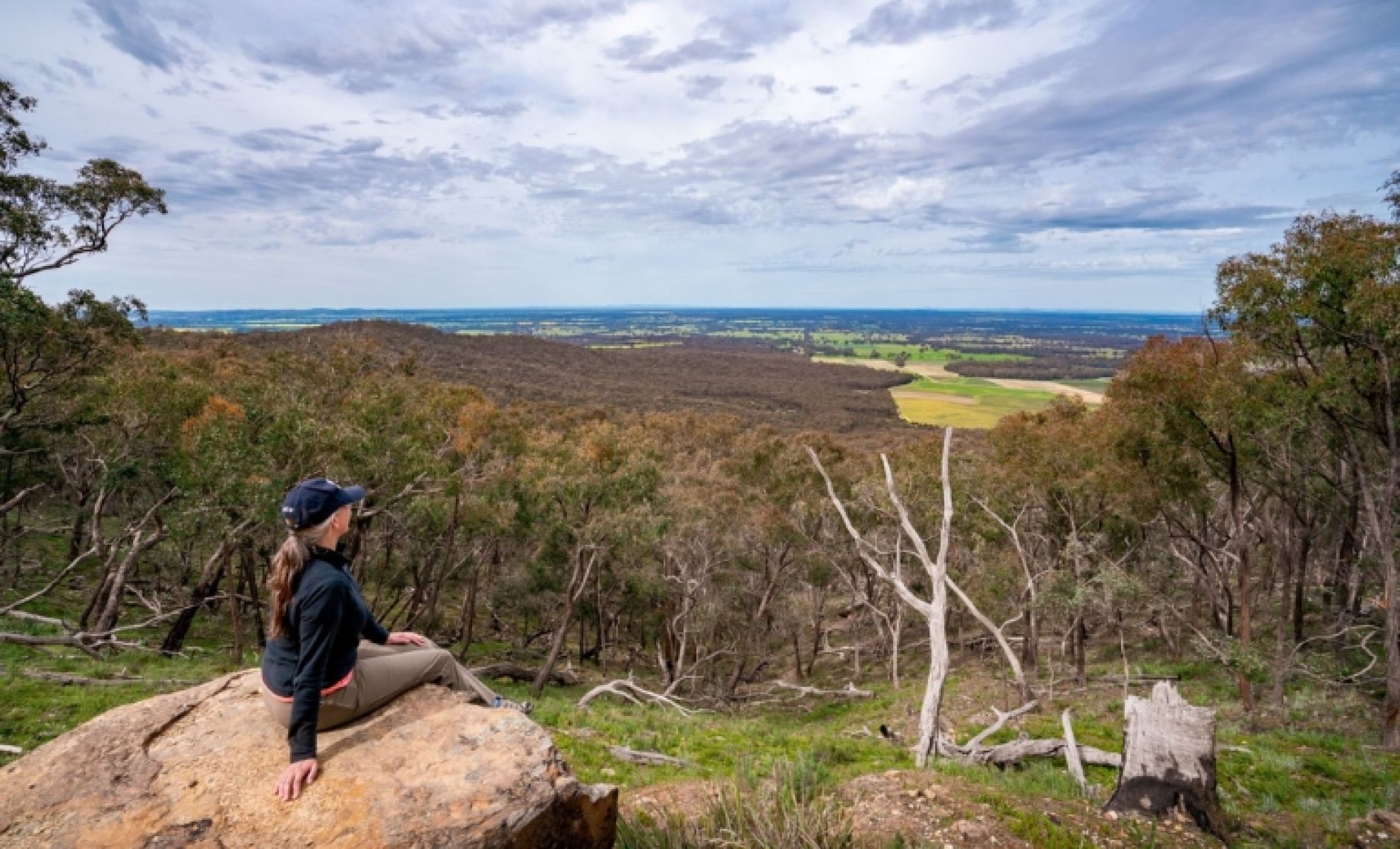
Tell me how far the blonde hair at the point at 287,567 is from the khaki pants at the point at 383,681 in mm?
526

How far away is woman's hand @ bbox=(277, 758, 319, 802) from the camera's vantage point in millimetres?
3787

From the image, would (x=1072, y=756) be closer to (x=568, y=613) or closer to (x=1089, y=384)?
(x=568, y=613)

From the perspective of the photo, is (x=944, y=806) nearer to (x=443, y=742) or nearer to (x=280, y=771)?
(x=443, y=742)

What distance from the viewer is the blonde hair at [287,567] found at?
405 cm

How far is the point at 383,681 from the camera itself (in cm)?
457

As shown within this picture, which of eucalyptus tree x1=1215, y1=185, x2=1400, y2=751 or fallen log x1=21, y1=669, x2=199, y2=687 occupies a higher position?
eucalyptus tree x1=1215, y1=185, x2=1400, y2=751

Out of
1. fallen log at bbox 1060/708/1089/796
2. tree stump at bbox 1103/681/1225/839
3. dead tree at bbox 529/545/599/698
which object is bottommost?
dead tree at bbox 529/545/599/698

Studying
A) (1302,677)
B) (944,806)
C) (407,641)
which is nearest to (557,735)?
(407,641)

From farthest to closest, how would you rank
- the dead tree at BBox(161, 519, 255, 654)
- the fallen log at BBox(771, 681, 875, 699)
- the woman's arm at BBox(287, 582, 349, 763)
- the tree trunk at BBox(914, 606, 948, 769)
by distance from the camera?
the fallen log at BBox(771, 681, 875, 699), the dead tree at BBox(161, 519, 255, 654), the tree trunk at BBox(914, 606, 948, 769), the woman's arm at BBox(287, 582, 349, 763)

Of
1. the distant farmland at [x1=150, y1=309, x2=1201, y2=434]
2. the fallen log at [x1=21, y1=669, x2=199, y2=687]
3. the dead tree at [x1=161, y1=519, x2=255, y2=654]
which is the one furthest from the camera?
the distant farmland at [x1=150, y1=309, x2=1201, y2=434]

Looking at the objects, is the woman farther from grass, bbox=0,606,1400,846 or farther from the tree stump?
the tree stump

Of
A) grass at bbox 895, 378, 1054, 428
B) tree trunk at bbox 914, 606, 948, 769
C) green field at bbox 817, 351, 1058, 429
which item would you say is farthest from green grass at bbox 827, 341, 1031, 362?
tree trunk at bbox 914, 606, 948, 769

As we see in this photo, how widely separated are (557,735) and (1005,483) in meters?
17.2

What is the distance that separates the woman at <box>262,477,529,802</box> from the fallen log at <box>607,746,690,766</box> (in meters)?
5.90
